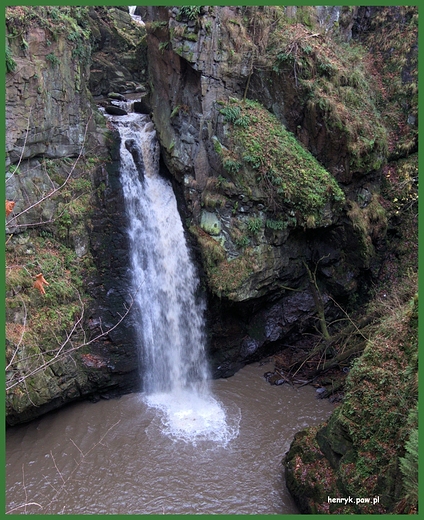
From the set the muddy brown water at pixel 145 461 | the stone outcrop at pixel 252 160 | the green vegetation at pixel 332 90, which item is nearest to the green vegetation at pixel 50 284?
the muddy brown water at pixel 145 461

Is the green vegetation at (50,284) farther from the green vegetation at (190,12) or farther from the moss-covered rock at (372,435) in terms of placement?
the moss-covered rock at (372,435)

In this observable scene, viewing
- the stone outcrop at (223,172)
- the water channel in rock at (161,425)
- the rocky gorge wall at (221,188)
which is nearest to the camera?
the water channel in rock at (161,425)

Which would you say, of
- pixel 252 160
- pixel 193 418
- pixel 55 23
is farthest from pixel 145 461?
pixel 55 23

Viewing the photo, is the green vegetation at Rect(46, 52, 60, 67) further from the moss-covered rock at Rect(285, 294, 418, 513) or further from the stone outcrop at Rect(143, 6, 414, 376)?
the moss-covered rock at Rect(285, 294, 418, 513)

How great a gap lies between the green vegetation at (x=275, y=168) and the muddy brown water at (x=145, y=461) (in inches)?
222

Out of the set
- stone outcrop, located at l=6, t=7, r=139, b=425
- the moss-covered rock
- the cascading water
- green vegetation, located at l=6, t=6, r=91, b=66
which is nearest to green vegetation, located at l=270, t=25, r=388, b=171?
the cascading water

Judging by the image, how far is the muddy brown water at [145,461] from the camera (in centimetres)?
816

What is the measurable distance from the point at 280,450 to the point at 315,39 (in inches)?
479

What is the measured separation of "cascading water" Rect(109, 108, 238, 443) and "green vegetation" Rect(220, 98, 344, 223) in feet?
8.86

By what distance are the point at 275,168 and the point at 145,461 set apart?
8282mm

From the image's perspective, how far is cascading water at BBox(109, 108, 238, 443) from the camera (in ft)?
36.4

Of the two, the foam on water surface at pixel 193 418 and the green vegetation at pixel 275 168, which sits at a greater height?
the green vegetation at pixel 275 168

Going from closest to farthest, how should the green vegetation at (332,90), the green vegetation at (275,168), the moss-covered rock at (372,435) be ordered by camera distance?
the moss-covered rock at (372,435) < the green vegetation at (275,168) < the green vegetation at (332,90)

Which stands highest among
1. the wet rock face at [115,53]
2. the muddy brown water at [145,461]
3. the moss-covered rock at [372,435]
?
the wet rock face at [115,53]
